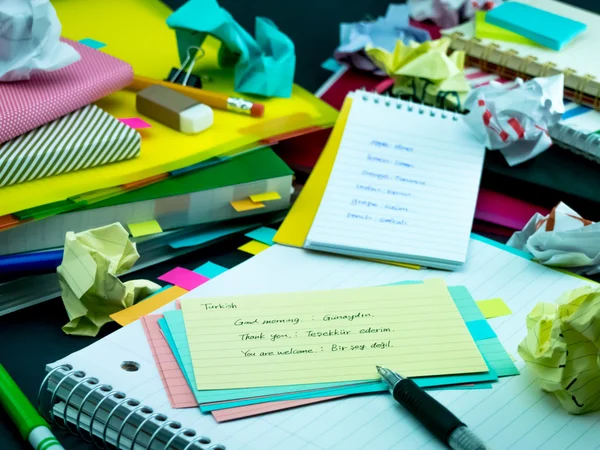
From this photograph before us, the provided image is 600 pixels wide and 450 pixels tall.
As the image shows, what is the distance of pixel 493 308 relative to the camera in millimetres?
775

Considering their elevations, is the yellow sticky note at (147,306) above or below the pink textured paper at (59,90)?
below

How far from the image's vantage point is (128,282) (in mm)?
758

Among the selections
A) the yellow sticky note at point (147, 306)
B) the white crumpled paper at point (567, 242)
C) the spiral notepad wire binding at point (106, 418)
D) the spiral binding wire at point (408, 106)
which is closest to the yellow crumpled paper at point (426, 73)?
the spiral binding wire at point (408, 106)

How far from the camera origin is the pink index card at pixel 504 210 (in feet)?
3.04

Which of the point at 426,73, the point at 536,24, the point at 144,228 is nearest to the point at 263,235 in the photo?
the point at 144,228

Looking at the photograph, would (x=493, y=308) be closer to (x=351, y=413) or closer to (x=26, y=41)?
(x=351, y=413)

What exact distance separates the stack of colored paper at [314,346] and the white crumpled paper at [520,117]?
0.26m

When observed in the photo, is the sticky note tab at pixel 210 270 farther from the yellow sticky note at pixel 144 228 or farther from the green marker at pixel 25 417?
the green marker at pixel 25 417

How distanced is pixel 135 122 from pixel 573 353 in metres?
0.52

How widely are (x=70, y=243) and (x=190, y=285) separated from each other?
12 cm

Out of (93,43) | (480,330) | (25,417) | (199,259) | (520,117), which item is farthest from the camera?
(93,43)

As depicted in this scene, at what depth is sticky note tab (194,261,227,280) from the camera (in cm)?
81

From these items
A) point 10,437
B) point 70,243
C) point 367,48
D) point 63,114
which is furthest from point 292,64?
point 10,437

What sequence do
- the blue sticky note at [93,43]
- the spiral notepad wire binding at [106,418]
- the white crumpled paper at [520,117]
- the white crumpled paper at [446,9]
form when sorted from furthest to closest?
the white crumpled paper at [446,9] → the blue sticky note at [93,43] → the white crumpled paper at [520,117] → the spiral notepad wire binding at [106,418]
